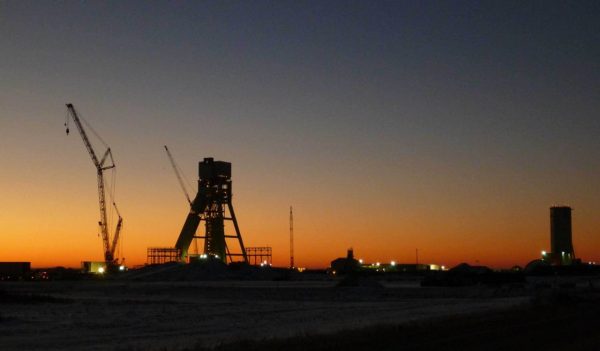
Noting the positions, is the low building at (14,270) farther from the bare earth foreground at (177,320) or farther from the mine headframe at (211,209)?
the bare earth foreground at (177,320)

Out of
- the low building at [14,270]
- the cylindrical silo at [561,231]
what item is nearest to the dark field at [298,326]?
the low building at [14,270]

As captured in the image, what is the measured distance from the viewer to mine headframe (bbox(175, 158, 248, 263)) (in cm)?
15212

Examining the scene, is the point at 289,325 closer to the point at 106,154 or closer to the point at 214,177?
the point at 214,177

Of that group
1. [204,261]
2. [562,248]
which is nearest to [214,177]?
[204,261]

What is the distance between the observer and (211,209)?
153 meters

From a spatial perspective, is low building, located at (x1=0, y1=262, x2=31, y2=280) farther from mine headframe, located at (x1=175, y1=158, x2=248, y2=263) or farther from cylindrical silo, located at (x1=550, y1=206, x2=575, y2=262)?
cylindrical silo, located at (x1=550, y1=206, x2=575, y2=262)

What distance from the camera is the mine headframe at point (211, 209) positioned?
499ft

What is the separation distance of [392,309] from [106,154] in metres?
127

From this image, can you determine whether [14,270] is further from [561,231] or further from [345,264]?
[561,231]

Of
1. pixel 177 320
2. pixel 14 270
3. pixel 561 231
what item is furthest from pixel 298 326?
pixel 561 231

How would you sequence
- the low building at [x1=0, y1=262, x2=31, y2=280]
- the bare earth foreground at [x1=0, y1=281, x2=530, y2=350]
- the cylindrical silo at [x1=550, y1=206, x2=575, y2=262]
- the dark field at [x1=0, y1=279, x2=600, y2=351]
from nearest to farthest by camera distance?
the dark field at [x1=0, y1=279, x2=600, y2=351] < the bare earth foreground at [x1=0, y1=281, x2=530, y2=350] < the low building at [x1=0, y1=262, x2=31, y2=280] < the cylindrical silo at [x1=550, y1=206, x2=575, y2=262]

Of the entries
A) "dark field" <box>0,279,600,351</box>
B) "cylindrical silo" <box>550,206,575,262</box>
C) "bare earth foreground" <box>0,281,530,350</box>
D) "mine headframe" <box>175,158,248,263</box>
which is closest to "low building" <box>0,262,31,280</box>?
"mine headframe" <box>175,158,248,263</box>

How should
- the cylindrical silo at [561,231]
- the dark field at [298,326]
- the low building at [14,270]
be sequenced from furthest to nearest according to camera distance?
the cylindrical silo at [561,231], the low building at [14,270], the dark field at [298,326]

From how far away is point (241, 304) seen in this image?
46938mm
